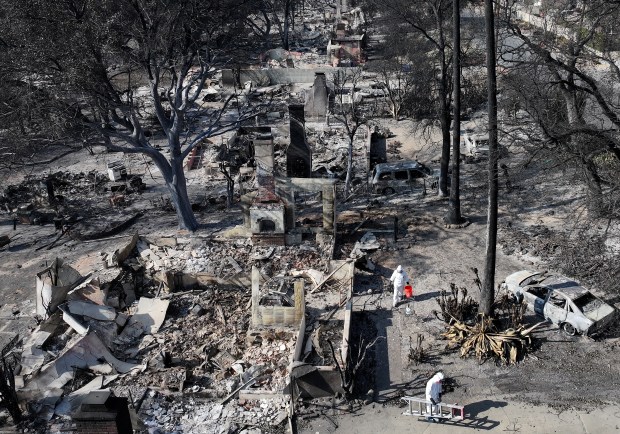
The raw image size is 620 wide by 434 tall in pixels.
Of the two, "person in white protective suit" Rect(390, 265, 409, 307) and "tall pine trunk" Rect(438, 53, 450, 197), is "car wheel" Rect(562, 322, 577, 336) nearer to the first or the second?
"person in white protective suit" Rect(390, 265, 409, 307)

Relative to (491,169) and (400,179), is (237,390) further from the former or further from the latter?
(400,179)

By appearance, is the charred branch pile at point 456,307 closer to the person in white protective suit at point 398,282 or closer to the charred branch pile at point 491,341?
the charred branch pile at point 491,341

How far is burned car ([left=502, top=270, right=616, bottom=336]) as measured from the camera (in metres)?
14.6

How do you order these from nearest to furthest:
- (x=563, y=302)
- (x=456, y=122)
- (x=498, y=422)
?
(x=498, y=422)
(x=563, y=302)
(x=456, y=122)

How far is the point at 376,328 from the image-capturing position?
51.2ft

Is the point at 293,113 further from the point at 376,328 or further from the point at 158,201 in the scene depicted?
the point at 376,328

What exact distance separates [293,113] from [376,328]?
9.48 metres

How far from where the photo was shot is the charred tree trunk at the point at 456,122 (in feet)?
59.3

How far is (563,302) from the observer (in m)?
15.0

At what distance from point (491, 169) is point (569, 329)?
448 cm

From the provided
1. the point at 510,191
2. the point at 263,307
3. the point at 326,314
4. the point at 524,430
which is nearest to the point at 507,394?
the point at 524,430

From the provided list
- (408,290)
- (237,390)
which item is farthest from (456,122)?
(237,390)

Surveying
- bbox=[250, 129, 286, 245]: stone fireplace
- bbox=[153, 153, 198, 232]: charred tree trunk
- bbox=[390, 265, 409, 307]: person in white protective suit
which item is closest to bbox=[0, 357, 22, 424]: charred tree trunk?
bbox=[250, 129, 286, 245]: stone fireplace

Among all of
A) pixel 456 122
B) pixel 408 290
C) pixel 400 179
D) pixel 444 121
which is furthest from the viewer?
pixel 400 179
